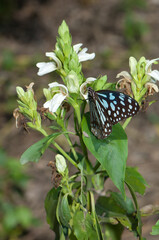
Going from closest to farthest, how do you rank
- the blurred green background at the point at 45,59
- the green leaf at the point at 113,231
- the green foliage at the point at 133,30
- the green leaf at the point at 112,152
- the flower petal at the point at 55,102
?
1. the green leaf at the point at 112,152
2. the flower petal at the point at 55,102
3. the green leaf at the point at 113,231
4. the blurred green background at the point at 45,59
5. the green foliage at the point at 133,30

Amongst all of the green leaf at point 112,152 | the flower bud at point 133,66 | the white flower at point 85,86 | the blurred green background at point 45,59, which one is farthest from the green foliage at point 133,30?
the green leaf at point 112,152

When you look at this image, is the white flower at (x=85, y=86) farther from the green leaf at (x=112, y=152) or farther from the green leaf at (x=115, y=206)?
the green leaf at (x=115, y=206)

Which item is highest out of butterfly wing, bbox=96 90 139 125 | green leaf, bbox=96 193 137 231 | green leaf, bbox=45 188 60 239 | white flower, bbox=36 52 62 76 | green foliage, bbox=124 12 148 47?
green foliage, bbox=124 12 148 47

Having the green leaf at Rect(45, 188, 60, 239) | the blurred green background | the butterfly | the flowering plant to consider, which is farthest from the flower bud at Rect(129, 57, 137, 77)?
the blurred green background

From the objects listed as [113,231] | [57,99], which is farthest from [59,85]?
[113,231]

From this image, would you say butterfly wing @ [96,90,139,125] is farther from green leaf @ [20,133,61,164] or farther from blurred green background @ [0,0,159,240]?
blurred green background @ [0,0,159,240]

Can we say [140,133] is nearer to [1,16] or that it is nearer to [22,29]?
[22,29]
